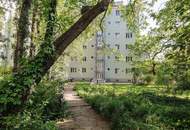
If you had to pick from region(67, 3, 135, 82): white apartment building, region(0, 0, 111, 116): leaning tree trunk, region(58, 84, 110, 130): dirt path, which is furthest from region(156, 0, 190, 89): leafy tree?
region(67, 3, 135, 82): white apartment building

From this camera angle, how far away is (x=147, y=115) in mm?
14336

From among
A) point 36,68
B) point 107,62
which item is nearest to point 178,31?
point 36,68

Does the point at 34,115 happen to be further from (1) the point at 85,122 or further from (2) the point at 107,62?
(2) the point at 107,62

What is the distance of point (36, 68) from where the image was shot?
1009cm

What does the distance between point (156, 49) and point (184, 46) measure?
4.45 meters

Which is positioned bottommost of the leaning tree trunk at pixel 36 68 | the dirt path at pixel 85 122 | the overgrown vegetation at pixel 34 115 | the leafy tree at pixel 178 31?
the dirt path at pixel 85 122

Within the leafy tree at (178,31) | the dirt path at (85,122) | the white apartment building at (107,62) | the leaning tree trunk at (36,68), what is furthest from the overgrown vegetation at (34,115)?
the white apartment building at (107,62)

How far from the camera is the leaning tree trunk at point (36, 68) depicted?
385 inches

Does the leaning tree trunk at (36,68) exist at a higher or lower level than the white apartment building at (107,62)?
lower

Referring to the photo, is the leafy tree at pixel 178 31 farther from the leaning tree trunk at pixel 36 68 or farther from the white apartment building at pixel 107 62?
the white apartment building at pixel 107 62

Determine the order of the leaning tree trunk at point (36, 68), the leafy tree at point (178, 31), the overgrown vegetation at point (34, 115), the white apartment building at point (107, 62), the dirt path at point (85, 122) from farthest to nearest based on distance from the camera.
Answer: the white apartment building at point (107, 62), the leafy tree at point (178, 31), the dirt path at point (85, 122), the leaning tree trunk at point (36, 68), the overgrown vegetation at point (34, 115)

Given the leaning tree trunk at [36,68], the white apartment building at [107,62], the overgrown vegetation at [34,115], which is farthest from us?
the white apartment building at [107,62]

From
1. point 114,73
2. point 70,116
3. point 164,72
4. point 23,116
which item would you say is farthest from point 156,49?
point 114,73

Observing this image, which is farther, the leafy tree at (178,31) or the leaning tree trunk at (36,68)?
the leafy tree at (178,31)
